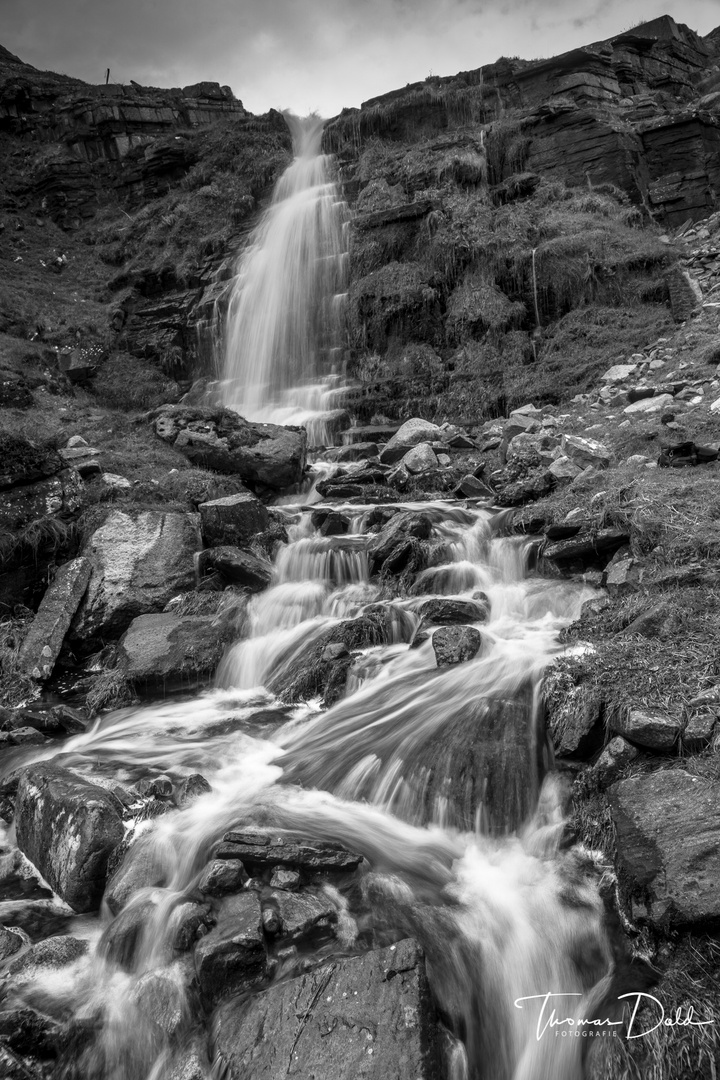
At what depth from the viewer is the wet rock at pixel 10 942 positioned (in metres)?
3.71

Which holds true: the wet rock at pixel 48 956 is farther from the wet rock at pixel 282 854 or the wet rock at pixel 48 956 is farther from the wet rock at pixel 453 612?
the wet rock at pixel 453 612

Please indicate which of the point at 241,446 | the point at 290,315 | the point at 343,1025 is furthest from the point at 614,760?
the point at 290,315

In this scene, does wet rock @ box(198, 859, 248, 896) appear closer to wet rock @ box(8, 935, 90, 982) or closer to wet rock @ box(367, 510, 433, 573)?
wet rock @ box(8, 935, 90, 982)

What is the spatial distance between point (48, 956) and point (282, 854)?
127 centimetres

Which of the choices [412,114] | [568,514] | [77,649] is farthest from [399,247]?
[77,649]

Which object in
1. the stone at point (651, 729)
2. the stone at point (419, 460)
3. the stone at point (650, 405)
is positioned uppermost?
the stone at point (650, 405)

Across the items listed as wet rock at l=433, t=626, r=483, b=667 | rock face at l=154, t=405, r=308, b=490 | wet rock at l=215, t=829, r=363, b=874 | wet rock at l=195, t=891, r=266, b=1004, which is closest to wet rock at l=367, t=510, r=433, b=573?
wet rock at l=433, t=626, r=483, b=667

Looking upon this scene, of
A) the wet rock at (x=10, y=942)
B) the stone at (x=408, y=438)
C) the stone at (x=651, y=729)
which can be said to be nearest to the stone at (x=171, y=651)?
the wet rock at (x=10, y=942)

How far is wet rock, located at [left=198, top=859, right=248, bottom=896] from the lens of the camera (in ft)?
12.3

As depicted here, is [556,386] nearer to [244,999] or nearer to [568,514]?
[568,514]

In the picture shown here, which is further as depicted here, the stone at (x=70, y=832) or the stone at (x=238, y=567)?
the stone at (x=238, y=567)

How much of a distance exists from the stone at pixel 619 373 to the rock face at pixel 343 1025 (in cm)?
1147

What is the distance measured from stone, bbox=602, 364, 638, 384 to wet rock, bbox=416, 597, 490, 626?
7458 mm

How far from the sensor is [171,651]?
7168 mm
